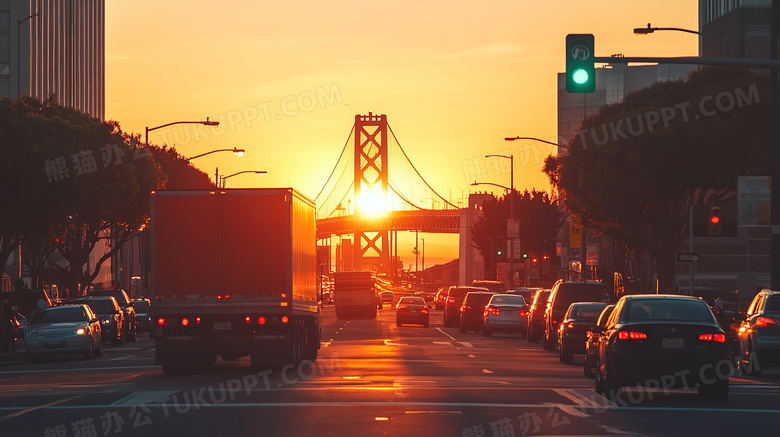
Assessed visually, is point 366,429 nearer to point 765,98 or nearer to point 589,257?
point 765,98

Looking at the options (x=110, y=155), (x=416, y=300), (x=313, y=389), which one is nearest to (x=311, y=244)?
(x=313, y=389)

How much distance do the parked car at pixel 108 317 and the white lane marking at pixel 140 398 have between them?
2268 centimetres

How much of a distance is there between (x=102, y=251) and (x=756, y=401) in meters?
79.7

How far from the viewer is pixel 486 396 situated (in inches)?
681

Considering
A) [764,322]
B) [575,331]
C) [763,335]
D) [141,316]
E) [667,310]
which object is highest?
[667,310]

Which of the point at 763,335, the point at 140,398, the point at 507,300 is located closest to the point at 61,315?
the point at 140,398

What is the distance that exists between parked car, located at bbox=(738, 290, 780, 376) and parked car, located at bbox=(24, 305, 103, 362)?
16.7 meters

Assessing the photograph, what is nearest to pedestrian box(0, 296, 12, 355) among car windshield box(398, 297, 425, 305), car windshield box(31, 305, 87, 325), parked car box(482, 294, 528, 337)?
car windshield box(31, 305, 87, 325)

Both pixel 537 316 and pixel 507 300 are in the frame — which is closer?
pixel 537 316

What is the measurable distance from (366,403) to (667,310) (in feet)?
16.1

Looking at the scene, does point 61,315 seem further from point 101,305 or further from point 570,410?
point 570,410

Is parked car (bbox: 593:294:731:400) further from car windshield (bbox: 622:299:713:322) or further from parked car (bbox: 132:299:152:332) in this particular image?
parked car (bbox: 132:299:152:332)

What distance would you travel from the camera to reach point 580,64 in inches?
811

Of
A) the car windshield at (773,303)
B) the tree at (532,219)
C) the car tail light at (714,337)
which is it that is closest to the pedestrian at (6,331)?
the car windshield at (773,303)
